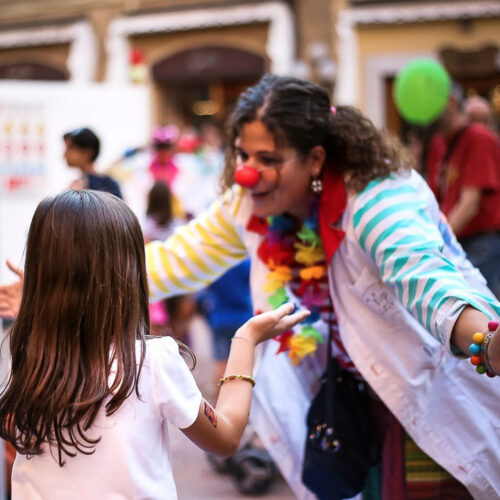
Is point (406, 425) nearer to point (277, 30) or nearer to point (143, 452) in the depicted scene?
point (143, 452)

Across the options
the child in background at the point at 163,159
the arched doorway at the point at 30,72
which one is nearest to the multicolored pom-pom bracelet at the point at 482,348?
the child in background at the point at 163,159

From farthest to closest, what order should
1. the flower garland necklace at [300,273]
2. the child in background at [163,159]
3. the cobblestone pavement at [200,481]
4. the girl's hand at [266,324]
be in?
1. the child in background at [163,159]
2. the cobblestone pavement at [200,481]
3. the flower garland necklace at [300,273]
4. the girl's hand at [266,324]

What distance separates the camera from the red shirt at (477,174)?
406 cm

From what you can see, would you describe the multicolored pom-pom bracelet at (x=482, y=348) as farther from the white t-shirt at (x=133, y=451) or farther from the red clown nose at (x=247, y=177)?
the red clown nose at (x=247, y=177)

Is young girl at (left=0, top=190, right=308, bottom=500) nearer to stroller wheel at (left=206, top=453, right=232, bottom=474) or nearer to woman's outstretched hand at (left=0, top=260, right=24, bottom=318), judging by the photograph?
woman's outstretched hand at (left=0, top=260, right=24, bottom=318)

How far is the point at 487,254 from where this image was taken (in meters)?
3.77

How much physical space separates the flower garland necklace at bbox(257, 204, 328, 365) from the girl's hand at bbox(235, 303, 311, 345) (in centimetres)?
48

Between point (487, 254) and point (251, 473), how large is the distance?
1469mm

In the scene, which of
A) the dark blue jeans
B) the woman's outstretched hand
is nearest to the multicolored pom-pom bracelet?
the woman's outstretched hand

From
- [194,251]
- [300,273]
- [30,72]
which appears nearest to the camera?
[300,273]

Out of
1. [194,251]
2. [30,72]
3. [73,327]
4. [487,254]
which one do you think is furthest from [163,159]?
[30,72]

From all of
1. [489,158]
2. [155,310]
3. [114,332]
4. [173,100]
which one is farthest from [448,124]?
[173,100]

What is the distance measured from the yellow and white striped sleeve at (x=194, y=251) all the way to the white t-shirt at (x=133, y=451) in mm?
881

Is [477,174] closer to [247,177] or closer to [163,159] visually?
[247,177]
